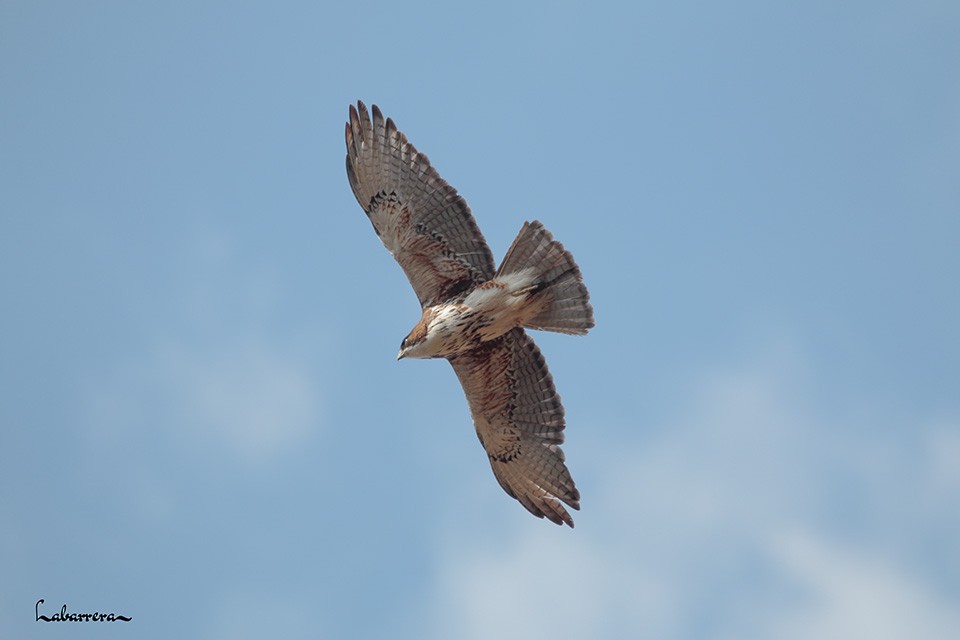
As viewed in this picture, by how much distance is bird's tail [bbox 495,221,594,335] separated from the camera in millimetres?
11188

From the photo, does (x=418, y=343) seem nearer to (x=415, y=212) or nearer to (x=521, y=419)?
(x=415, y=212)

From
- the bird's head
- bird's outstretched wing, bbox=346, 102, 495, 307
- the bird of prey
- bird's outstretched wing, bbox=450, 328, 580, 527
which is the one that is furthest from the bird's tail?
the bird's head

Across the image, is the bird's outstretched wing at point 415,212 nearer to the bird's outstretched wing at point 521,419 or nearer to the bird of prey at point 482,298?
the bird of prey at point 482,298

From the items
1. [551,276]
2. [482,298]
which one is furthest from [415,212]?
[551,276]

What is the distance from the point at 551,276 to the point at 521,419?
5.53 feet

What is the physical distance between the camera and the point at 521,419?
40.3 ft

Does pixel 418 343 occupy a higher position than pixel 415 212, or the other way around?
pixel 415 212

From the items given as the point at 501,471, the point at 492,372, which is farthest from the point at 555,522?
the point at 492,372

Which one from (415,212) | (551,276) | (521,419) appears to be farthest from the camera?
(521,419)

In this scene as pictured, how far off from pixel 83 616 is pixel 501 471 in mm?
4206

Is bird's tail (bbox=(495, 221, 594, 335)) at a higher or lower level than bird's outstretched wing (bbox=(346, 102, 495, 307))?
lower

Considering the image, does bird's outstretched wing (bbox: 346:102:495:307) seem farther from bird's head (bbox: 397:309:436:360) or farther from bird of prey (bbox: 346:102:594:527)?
bird's head (bbox: 397:309:436:360)

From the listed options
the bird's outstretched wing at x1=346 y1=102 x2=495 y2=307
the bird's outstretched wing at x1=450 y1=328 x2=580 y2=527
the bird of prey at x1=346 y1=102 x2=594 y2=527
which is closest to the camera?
the bird of prey at x1=346 y1=102 x2=594 y2=527

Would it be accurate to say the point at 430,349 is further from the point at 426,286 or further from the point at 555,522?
the point at 555,522
